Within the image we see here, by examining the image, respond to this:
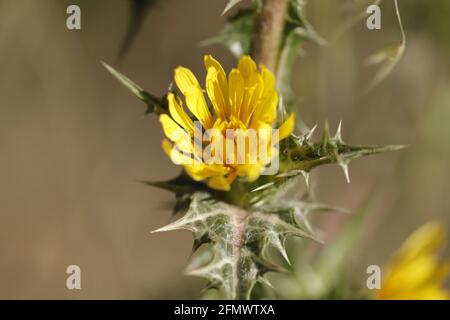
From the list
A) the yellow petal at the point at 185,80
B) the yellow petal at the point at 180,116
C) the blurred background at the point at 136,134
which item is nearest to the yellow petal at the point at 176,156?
the yellow petal at the point at 180,116

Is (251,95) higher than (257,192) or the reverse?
higher

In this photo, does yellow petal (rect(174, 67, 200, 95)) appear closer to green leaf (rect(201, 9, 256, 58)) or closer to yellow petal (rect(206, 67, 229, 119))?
yellow petal (rect(206, 67, 229, 119))

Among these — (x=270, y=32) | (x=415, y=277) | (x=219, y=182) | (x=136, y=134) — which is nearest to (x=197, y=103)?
(x=219, y=182)

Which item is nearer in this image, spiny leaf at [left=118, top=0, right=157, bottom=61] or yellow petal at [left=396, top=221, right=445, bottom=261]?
spiny leaf at [left=118, top=0, right=157, bottom=61]

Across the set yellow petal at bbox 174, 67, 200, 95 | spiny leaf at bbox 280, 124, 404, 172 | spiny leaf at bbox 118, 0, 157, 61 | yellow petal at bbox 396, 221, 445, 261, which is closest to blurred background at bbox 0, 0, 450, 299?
yellow petal at bbox 396, 221, 445, 261

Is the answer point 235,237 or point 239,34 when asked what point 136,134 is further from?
point 235,237

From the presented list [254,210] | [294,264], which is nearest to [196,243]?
[254,210]

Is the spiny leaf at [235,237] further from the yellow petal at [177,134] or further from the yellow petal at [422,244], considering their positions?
the yellow petal at [422,244]
